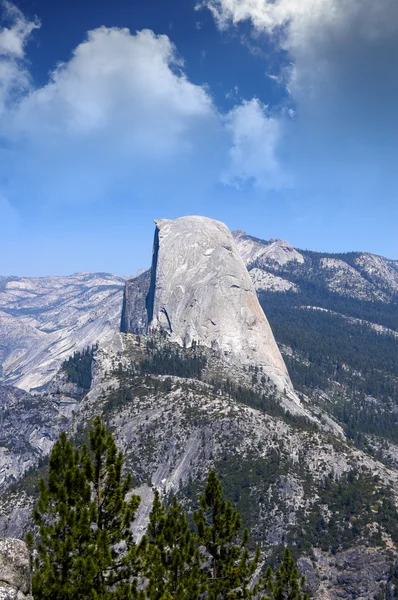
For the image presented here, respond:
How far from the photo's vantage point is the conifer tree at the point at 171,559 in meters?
27.6

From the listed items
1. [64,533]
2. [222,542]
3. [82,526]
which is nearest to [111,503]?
[82,526]

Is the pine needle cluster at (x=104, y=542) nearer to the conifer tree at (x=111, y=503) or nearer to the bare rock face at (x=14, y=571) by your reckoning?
the conifer tree at (x=111, y=503)

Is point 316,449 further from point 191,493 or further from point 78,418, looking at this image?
point 78,418

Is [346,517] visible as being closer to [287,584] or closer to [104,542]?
[287,584]

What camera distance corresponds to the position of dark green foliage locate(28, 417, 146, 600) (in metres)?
23.5

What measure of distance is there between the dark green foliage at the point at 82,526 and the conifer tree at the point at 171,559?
1.40m

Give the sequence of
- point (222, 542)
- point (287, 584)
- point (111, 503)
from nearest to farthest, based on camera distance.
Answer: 1. point (111, 503)
2. point (222, 542)
3. point (287, 584)

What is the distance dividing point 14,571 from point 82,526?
3.56 meters

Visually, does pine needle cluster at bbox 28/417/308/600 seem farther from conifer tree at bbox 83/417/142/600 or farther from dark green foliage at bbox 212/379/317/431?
dark green foliage at bbox 212/379/317/431

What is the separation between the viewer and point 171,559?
2989 centimetres

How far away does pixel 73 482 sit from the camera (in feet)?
82.5

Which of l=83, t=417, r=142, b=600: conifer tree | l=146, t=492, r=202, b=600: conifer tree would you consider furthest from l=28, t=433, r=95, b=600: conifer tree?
l=146, t=492, r=202, b=600: conifer tree

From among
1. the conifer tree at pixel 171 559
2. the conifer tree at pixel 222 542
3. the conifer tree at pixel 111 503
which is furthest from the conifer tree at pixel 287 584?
the conifer tree at pixel 111 503

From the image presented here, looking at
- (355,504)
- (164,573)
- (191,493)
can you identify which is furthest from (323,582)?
(164,573)
